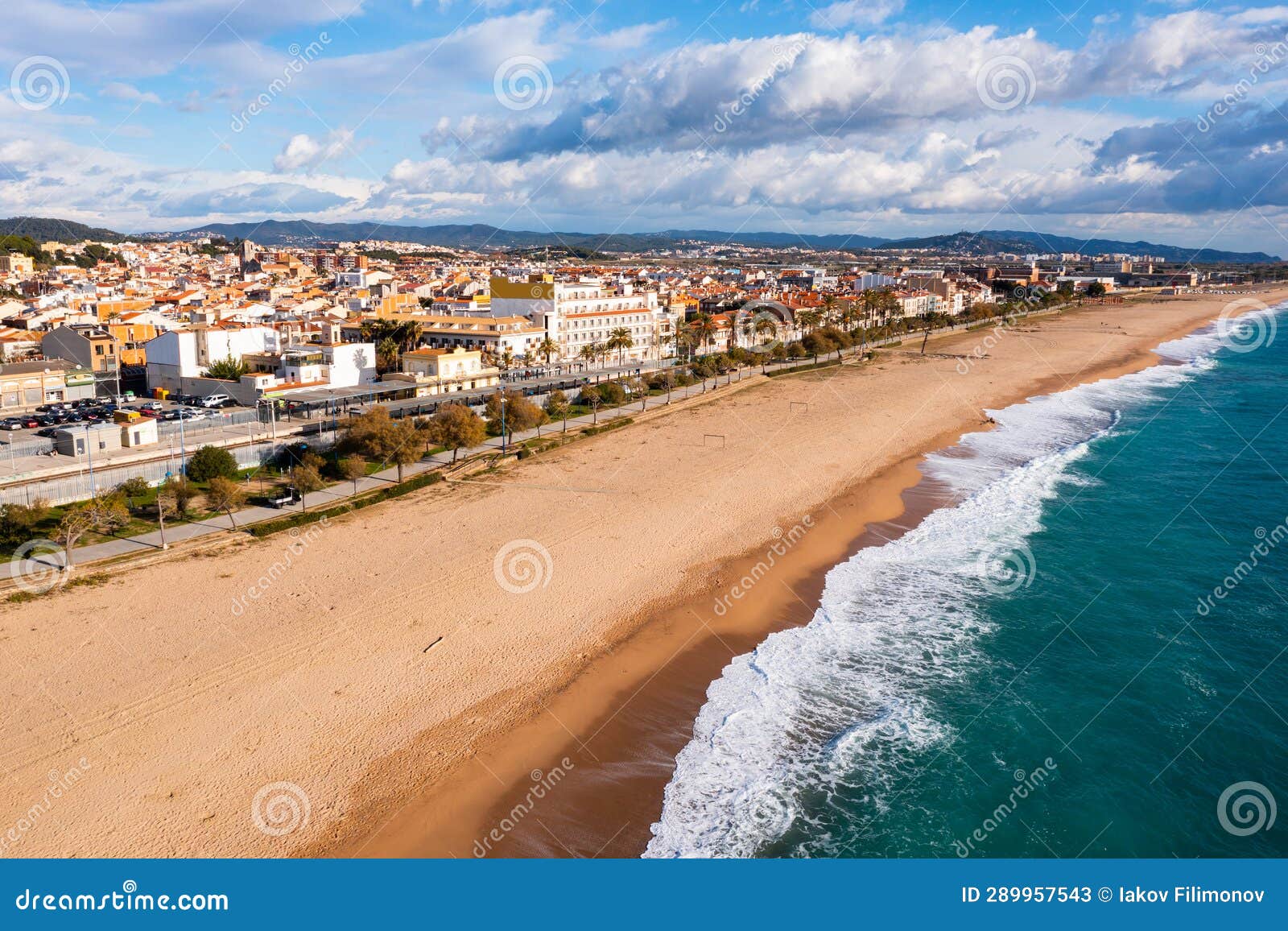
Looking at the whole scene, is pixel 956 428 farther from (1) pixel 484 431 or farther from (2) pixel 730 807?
(2) pixel 730 807

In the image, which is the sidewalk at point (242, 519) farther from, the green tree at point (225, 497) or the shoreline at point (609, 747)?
the shoreline at point (609, 747)

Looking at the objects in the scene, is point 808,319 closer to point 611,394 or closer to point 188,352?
point 611,394

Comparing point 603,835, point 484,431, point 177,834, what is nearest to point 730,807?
point 603,835

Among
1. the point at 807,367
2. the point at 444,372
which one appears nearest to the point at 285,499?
the point at 444,372

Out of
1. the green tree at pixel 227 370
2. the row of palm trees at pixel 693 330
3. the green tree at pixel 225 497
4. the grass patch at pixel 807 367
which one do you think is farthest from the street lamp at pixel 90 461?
the grass patch at pixel 807 367

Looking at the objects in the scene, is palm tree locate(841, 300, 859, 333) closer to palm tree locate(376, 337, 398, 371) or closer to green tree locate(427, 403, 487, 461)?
palm tree locate(376, 337, 398, 371)
